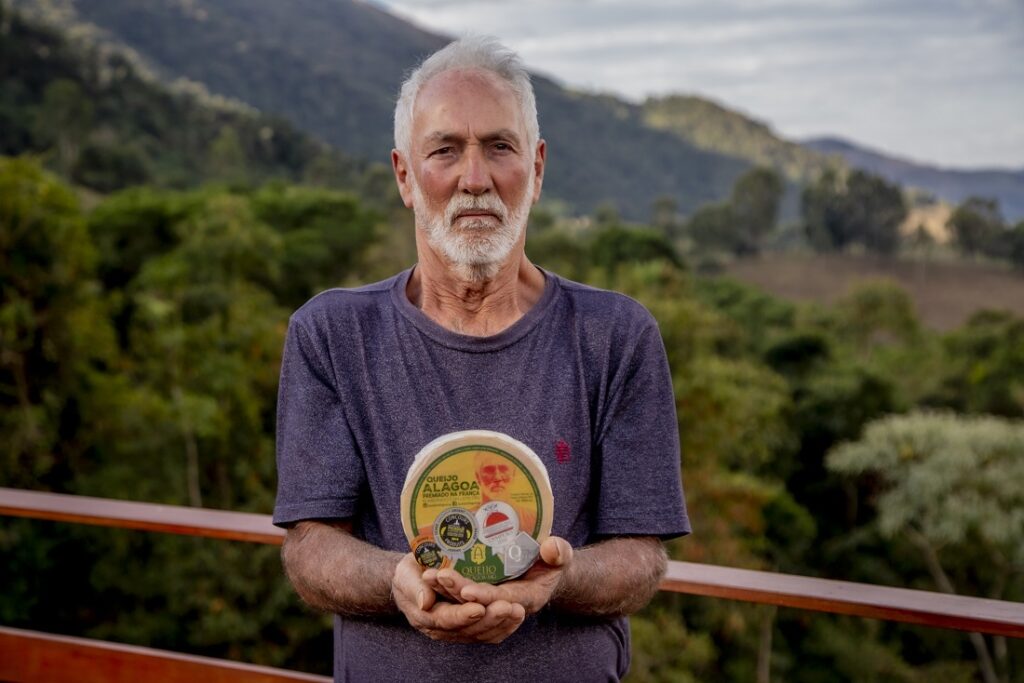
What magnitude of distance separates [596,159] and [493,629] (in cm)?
8254

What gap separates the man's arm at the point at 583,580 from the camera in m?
1.25

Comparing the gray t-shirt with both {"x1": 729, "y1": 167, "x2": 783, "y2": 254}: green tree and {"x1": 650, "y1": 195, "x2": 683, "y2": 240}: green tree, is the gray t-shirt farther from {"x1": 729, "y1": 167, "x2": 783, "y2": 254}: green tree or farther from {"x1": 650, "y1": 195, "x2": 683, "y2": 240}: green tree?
{"x1": 729, "y1": 167, "x2": 783, "y2": 254}: green tree

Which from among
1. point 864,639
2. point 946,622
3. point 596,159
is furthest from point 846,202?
point 946,622

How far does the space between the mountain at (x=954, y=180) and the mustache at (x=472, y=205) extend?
150ft

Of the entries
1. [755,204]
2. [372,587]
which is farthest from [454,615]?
[755,204]

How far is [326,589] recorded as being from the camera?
1445mm

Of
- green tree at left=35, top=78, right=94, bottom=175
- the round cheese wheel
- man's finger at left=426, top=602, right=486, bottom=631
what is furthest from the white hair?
green tree at left=35, top=78, right=94, bottom=175

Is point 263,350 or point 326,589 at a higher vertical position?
point 326,589

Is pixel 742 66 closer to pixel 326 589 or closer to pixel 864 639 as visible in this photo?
pixel 864 639

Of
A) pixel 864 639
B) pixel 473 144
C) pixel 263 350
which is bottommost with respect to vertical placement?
pixel 864 639

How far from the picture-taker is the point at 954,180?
182 ft

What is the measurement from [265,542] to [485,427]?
3.44ft

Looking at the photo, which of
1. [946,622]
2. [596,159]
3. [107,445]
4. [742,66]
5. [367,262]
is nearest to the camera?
[946,622]

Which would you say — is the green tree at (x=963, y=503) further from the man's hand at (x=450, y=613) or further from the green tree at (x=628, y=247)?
the man's hand at (x=450, y=613)
